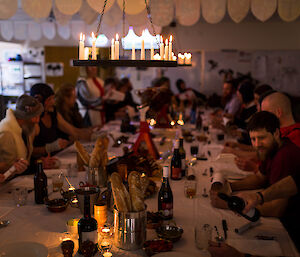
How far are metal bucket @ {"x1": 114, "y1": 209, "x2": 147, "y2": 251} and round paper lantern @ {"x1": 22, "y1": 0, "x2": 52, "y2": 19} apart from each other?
2.43 metres

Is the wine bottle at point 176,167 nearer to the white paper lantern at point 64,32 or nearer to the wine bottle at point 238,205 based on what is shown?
the wine bottle at point 238,205

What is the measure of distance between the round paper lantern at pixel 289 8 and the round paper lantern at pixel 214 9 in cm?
53

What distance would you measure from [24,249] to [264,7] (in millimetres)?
2894

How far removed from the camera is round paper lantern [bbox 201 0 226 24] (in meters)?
3.27

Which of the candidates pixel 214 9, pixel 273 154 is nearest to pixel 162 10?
pixel 214 9

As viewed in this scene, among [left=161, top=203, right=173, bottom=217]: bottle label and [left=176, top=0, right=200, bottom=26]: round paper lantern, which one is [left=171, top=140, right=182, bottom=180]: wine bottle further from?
[left=176, top=0, right=200, bottom=26]: round paper lantern

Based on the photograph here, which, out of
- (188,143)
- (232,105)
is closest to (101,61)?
(188,143)

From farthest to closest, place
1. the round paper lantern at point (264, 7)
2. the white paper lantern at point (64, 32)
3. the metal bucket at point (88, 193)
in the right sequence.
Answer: the white paper lantern at point (64, 32)
the round paper lantern at point (264, 7)
the metal bucket at point (88, 193)

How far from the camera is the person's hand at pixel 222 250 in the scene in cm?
140

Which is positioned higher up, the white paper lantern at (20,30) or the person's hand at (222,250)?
the white paper lantern at (20,30)

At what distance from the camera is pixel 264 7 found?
3.15 m

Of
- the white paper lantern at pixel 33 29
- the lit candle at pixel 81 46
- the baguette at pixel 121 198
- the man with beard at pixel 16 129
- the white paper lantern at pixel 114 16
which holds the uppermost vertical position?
the white paper lantern at pixel 33 29

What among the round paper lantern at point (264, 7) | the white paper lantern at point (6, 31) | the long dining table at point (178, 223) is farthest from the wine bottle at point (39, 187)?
the white paper lantern at point (6, 31)

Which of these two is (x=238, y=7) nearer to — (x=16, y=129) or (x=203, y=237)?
(x=16, y=129)
